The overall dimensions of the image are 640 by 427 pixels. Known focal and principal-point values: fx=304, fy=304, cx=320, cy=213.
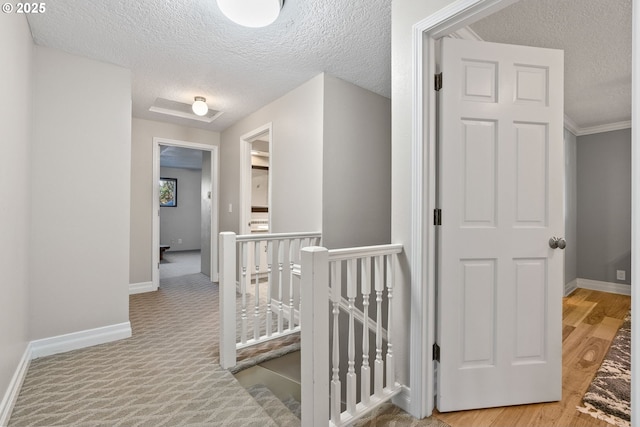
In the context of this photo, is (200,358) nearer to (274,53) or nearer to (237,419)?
(237,419)

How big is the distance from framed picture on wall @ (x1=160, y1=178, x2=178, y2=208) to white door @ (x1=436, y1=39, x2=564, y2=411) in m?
7.87

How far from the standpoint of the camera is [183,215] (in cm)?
822

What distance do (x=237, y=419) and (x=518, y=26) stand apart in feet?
9.57

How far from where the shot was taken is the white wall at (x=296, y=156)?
9.37ft

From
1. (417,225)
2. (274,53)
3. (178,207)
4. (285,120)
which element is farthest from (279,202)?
(178,207)

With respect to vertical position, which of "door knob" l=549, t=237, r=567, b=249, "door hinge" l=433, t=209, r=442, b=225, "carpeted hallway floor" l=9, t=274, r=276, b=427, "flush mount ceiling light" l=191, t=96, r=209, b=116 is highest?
"flush mount ceiling light" l=191, t=96, r=209, b=116

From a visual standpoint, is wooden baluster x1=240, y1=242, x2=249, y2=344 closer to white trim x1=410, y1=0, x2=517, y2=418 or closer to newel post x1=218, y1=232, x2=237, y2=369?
newel post x1=218, y1=232, x2=237, y2=369

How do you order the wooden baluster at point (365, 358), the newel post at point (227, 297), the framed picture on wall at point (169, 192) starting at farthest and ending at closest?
the framed picture on wall at point (169, 192), the newel post at point (227, 297), the wooden baluster at point (365, 358)

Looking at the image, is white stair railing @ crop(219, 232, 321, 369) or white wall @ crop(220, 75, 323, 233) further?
white wall @ crop(220, 75, 323, 233)

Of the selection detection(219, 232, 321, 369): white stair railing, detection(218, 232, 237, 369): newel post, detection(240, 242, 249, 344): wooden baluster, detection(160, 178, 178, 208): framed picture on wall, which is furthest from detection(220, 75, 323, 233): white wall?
detection(160, 178, 178, 208): framed picture on wall

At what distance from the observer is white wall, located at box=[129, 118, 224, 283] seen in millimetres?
3922

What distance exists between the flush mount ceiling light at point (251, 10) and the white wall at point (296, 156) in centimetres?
105

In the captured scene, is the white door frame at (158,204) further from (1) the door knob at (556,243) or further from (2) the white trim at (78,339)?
(1) the door knob at (556,243)

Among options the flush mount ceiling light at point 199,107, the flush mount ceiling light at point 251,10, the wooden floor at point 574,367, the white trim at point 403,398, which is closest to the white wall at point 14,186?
the flush mount ceiling light at point 251,10
